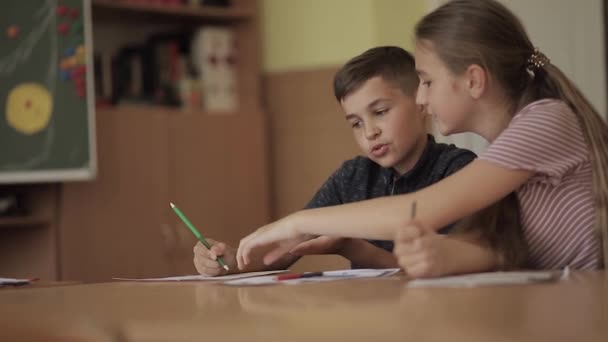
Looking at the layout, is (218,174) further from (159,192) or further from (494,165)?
(494,165)

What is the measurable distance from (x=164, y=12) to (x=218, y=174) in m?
0.70

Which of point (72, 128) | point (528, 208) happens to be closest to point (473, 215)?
point (528, 208)

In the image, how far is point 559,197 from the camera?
4.22 ft

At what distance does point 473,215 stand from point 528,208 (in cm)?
7

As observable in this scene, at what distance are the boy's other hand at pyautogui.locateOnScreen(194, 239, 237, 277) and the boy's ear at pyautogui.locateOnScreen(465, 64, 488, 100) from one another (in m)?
0.47

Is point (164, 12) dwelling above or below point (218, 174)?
above

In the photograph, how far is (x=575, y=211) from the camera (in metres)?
1.29

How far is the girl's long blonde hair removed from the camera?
1.35 m

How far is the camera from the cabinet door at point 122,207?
3.55 m

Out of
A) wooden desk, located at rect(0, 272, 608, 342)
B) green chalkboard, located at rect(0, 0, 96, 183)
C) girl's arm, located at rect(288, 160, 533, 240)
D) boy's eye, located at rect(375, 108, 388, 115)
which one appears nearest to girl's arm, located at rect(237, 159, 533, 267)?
girl's arm, located at rect(288, 160, 533, 240)

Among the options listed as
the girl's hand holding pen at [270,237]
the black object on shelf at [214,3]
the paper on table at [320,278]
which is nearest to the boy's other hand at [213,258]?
the girl's hand holding pen at [270,237]

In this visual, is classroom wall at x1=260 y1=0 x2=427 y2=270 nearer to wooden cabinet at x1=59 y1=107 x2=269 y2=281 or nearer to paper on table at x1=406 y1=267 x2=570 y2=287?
wooden cabinet at x1=59 y1=107 x2=269 y2=281

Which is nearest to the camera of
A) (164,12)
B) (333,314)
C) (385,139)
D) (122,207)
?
(333,314)

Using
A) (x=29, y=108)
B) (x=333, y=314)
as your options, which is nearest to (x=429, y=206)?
(x=333, y=314)
